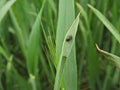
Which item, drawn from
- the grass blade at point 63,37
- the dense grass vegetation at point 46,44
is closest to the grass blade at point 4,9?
the dense grass vegetation at point 46,44

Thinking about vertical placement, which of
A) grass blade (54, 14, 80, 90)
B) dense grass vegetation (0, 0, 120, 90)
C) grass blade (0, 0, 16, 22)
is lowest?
dense grass vegetation (0, 0, 120, 90)

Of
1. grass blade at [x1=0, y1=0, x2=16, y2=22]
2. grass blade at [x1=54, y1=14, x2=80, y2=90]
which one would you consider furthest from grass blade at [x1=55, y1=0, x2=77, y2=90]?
grass blade at [x1=0, y1=0, x2=16, y2=22]

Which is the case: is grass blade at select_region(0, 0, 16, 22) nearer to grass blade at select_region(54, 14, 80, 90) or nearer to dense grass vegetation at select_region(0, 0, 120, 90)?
dense grass vegetation at select_region(0, 0, 120, 90)

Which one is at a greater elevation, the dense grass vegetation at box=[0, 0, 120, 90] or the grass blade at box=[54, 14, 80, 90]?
the grass blade at box=[54, 14, 80, 90]

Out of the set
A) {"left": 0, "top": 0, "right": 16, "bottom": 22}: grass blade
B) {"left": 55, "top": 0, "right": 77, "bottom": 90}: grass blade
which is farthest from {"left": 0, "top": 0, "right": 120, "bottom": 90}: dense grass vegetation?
{"left": 55, "top": 0, "right": 77, "bottom": 90}: grass blade

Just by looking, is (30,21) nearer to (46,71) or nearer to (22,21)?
(22,21)

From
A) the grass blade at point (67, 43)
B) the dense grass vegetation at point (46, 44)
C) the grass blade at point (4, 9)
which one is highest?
the grass blade at point (67, 43)

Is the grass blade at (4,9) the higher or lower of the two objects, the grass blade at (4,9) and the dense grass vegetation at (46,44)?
the higher

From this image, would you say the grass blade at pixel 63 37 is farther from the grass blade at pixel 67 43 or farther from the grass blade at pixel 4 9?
the grass blade at pixel 4 9

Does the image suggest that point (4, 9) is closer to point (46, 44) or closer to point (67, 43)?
point (46, 44)

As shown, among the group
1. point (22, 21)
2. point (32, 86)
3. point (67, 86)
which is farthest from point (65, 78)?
point (22, 21)

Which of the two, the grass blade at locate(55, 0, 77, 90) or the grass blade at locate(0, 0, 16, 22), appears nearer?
the grass blade at locate(55, 0, 77, 90)
